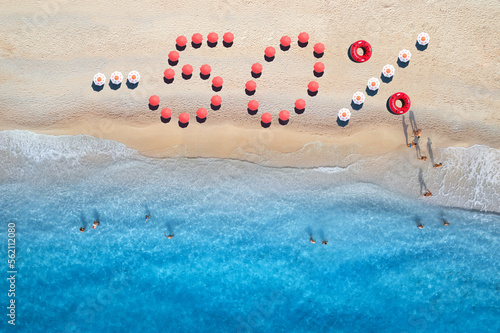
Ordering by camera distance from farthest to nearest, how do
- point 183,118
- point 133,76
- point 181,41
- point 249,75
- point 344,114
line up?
point 249,75
point 181,41
point 133,76
point 183,118
point 344,114

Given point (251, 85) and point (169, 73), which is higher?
point (169, 73)

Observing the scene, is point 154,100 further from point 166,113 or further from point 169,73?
point 169,73

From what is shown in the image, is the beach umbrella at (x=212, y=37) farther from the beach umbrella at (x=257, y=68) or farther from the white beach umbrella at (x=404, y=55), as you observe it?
the white beach umbrella at (x=404, y=55)

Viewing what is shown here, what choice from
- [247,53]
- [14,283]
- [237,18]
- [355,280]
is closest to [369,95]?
[247,53]

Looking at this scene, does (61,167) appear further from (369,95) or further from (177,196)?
(369,95)

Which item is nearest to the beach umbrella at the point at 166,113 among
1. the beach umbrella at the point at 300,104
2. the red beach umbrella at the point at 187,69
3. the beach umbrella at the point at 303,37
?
the red beach umbrella at the point at 187,69

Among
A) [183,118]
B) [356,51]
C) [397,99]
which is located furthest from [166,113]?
[397,99]

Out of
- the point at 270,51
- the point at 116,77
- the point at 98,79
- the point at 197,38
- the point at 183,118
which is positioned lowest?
the point at 183,118
